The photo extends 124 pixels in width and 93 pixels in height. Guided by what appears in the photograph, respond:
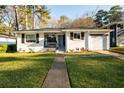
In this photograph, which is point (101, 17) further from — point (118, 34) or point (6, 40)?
point (6, 40)

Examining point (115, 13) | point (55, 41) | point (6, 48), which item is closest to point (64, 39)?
point (55, 41)

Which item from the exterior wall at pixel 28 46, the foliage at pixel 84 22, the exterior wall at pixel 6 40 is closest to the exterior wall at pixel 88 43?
the exterior wall at pixel 28 46

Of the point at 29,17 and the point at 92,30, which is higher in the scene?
the point at 29,17

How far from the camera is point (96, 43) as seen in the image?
2747 centimetres

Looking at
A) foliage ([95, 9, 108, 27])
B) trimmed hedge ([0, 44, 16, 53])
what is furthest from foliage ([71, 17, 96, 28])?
trimmed hedge ([0, 44, 16, 53])

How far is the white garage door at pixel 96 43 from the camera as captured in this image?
27.2m

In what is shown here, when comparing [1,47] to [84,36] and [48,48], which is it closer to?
[48,48]

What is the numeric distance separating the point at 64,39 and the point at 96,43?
3883 millimetres

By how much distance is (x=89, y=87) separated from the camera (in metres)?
7.32
